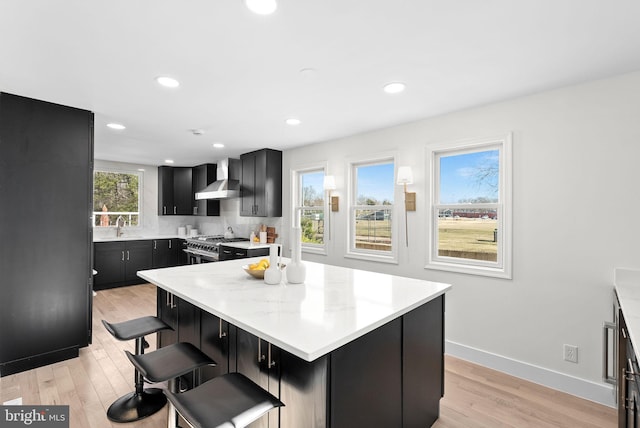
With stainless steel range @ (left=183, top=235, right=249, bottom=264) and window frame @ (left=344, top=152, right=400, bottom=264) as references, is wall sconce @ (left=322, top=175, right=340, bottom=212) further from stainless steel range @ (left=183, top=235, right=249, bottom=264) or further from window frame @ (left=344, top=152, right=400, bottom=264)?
stainless steel range @ (left=183, top=235, right=249, bottom=264)

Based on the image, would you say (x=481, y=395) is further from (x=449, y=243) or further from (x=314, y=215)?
(x=314, y=215)

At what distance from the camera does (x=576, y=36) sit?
5.81ft

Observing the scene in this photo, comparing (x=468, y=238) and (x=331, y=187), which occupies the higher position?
(x=331, y=187)

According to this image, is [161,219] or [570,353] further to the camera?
[161,219]

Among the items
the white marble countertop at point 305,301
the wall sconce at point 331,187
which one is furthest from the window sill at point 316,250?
the white marble countertop at point 305,301

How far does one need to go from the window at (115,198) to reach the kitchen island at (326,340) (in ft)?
15.6

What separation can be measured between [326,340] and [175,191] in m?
6.51

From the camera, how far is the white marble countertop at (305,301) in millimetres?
1267

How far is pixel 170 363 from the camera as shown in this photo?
5.38 feet

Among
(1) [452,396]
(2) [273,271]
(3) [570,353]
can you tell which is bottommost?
(1) [452,396]

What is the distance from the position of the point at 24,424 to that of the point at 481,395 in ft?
10.1

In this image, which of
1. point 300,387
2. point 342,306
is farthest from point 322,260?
point 300,387

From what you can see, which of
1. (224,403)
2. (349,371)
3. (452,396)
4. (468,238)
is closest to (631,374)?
(349,371)

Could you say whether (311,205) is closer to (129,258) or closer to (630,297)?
(630,297)
